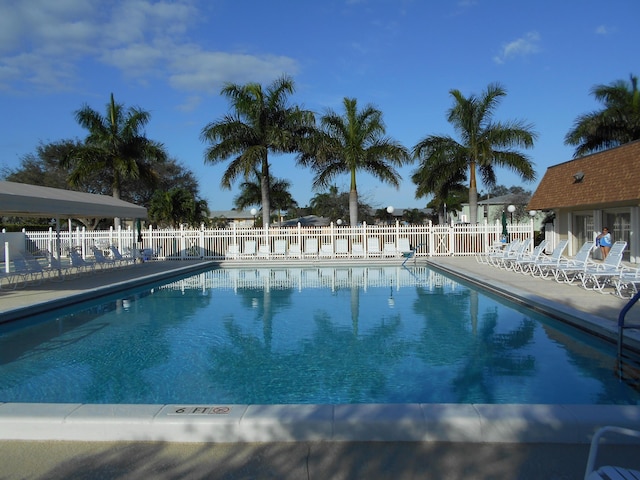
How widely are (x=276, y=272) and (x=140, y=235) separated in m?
7.09

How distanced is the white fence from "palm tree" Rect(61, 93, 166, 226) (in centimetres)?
265

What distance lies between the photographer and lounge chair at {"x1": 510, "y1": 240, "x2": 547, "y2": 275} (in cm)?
1366

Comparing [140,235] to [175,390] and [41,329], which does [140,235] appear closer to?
[41,329]

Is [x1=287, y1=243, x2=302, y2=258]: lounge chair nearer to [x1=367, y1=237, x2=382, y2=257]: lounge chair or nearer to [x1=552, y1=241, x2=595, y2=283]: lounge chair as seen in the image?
[x1=367, y1=237, x2=382, y2=257]: lounge chair

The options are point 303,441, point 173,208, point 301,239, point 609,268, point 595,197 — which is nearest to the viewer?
point 303,441

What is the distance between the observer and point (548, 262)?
1286 cm

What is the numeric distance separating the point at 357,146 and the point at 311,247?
570 cm

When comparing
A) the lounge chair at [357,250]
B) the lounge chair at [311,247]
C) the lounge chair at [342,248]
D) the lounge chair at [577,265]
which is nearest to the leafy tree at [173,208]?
the lounge chair at [311,247]

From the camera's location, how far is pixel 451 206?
55.7 metres

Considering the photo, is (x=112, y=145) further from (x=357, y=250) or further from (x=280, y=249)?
(x=357, y=250)

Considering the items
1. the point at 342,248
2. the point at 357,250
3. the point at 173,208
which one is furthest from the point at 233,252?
the point at 173,208

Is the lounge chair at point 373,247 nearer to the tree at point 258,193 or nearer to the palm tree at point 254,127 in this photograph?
the palm tree at point 254,127

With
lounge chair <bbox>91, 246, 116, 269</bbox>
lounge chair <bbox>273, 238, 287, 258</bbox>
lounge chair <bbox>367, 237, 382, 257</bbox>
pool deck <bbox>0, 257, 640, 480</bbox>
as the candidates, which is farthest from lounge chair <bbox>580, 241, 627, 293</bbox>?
lounge chair <bbox>91, 246, 116, 269</bbox>

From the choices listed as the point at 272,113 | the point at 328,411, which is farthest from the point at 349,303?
the point at 272,113
